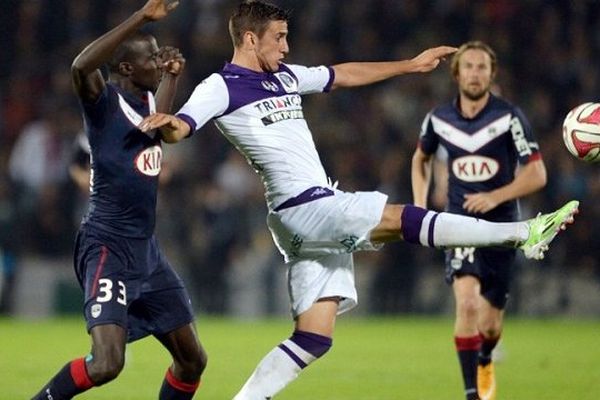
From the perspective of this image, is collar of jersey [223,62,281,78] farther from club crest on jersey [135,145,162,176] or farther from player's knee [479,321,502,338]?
player's knee [479,321,502,338]

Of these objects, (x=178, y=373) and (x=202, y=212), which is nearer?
(x=178, y=373)

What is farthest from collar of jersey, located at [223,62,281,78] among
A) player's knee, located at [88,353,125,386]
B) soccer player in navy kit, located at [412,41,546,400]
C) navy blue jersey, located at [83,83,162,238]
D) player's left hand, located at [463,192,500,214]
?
soccer player in navy kit, located at [412,41,546,400]

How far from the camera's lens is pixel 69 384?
648cm

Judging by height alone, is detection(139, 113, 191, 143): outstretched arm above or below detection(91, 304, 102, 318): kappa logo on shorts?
above

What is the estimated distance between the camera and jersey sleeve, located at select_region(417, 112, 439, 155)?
914cm

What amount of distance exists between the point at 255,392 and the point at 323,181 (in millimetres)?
1161

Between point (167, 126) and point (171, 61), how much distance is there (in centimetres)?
57

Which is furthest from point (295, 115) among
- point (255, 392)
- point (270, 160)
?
point (255, 392)

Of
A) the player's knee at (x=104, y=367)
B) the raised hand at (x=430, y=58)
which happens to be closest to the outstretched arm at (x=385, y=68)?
the raised hand at (x=430, y=58)

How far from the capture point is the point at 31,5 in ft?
59.0

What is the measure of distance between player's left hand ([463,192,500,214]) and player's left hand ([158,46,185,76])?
2412 millimetres

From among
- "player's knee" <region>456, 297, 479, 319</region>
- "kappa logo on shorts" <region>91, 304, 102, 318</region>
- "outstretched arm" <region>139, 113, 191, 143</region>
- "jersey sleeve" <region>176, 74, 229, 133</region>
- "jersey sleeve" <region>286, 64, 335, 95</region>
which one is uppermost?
"jersey sleeve" <region>286, 64, 335, 95</region>

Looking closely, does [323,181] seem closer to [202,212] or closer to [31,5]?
[202,212]

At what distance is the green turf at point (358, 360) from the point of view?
926 cm
